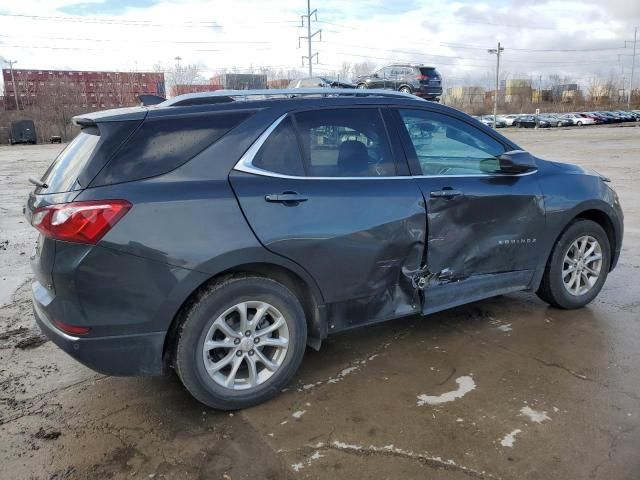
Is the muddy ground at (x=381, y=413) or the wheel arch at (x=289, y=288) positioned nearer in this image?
the muddy ground at (x=381, y=413)

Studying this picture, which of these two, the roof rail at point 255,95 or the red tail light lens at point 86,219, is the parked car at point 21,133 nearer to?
the roof rail at point 255,95

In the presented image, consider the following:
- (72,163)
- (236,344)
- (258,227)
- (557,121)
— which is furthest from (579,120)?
(72,163)

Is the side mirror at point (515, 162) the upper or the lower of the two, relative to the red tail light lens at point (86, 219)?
upper

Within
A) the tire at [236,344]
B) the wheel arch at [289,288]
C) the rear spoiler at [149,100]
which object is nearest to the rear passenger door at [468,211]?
the wheel arch at [289,288]

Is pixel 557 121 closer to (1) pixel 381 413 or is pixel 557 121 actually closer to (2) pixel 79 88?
(2) pixel 79 88

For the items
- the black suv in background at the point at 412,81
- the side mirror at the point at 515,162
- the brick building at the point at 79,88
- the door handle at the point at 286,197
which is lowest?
the door handle at the point at 286,197

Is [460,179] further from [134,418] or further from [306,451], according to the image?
[134,418]

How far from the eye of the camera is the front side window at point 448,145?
3.79 meters

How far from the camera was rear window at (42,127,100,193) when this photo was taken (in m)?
2.91

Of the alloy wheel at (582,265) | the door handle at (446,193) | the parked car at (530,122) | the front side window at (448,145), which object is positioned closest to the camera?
the door handle at (446,193)

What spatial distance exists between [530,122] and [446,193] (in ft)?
209

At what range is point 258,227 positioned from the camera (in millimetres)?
3035

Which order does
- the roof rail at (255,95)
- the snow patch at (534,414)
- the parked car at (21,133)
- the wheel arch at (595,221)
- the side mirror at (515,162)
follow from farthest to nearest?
the parked car at (21,133)
the wheel arch at (595,221)
the side mirror at (515,162)
the roof rail at (255,95)
the snow patch at (534,414)

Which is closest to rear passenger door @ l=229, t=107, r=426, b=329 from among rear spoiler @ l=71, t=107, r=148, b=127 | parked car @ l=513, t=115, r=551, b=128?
rear spoiler @ l=71, t=107, r=148, b=127
